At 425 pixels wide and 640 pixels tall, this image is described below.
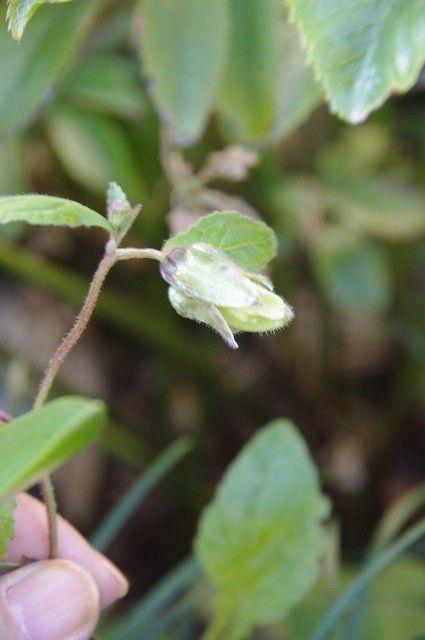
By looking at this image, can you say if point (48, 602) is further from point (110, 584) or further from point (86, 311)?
point (86, 311)

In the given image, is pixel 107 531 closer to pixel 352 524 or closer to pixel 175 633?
pixel 175 633

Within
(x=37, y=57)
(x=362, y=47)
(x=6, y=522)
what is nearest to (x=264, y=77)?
(x=37, y=57)

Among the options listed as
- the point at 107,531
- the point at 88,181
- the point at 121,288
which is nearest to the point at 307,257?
the point at 121,288

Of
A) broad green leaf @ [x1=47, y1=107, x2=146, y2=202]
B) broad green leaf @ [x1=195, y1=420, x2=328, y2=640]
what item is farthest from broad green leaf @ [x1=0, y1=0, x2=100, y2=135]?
broad green leaf @ [x1=195, y1=420, x2=328, y2=640]

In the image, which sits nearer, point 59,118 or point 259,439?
point 259,439

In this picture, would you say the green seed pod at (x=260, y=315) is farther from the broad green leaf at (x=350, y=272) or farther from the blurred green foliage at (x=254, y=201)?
the broad green leaf at (x=350, y=272)

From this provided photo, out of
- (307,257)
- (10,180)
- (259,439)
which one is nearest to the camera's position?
(259,439)
